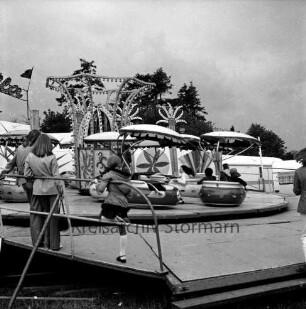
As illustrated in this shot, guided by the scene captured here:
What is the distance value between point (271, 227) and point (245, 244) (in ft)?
6.89

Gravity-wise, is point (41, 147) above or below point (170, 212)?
above

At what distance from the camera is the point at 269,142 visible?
59.1 meters

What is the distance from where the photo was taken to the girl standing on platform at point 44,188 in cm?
568

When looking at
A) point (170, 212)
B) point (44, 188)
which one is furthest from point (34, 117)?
point (44, 188)

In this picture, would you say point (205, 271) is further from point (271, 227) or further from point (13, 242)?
point (271, 227)

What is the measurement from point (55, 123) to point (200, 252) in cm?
4708

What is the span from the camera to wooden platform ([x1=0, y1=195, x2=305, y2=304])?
4941 mm

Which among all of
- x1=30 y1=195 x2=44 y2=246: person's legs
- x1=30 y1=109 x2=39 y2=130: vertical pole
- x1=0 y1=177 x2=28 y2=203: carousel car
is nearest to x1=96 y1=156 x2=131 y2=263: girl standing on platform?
x1=30 y1=195 x2=44 y2=246: person's legs

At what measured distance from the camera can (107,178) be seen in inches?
218

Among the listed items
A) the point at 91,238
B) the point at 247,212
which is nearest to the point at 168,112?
the point at 247,212

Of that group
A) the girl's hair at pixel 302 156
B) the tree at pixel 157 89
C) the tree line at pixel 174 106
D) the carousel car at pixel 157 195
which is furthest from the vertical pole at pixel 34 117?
the tree at pixel 157 89

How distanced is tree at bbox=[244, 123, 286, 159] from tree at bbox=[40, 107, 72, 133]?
2612 cm

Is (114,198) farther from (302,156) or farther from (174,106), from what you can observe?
(174,106)

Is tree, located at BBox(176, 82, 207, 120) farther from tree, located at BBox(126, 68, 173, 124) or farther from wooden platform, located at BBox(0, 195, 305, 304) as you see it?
wooden platform, located at BBox(0, 195, 305, 304)
